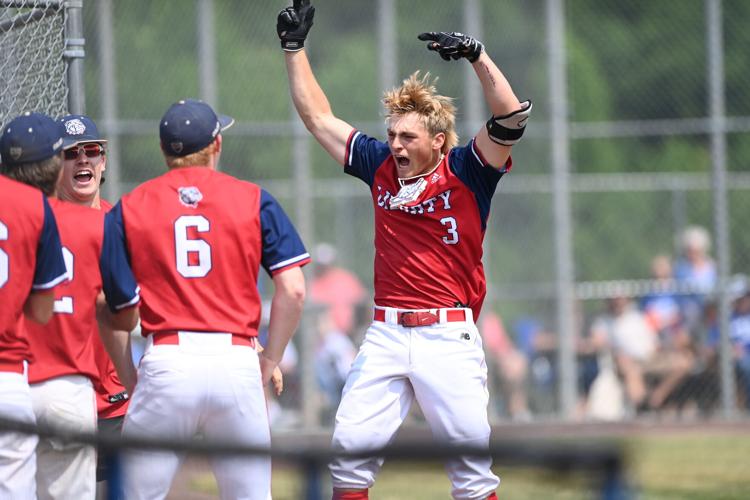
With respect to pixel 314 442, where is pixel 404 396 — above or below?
above

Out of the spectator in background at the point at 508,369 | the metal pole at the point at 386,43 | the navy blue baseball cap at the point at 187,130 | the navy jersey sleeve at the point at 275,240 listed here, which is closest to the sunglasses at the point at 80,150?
the navy blue baseball cap at the point at 187,130

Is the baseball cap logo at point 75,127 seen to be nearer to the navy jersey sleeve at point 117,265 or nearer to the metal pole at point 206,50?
the navy jersey sleeve at point 117,265

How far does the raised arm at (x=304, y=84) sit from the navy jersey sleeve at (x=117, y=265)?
1541mm

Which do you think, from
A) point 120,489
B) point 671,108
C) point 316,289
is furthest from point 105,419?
point 671,108

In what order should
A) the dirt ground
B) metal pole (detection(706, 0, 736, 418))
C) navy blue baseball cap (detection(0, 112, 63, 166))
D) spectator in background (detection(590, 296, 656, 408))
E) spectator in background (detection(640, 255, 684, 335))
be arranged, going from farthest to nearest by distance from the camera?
spectator in background (detection(640, 255, 684, 335)) → spectator in background (detection(590, 296, 656, 408)) → metal pole (detection(706, 0, 736, 418)) → the dirt ground → navy blue baseball cap (detection(0, 112, 63, 166))

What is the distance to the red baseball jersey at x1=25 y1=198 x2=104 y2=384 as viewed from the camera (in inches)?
208

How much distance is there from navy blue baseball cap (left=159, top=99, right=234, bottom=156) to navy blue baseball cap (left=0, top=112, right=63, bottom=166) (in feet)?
1.51

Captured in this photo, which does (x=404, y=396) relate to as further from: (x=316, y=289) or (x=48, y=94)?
(x=316, y=289)

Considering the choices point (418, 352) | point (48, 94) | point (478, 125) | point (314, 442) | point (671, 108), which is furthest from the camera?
point (671, 108)

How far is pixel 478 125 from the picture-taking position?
13.4 meters

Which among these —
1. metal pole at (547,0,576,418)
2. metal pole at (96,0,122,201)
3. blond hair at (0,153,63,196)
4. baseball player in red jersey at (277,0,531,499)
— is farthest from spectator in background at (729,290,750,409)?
blond hair at (0,153,63,196)

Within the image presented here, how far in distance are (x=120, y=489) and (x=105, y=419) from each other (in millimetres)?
3028

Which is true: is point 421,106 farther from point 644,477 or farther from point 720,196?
point 720,196

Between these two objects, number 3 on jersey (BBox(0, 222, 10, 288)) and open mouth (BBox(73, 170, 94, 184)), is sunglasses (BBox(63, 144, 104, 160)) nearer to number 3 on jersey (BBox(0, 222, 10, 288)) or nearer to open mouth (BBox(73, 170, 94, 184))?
open mouth (BBox(73, 170, 94, 184))
